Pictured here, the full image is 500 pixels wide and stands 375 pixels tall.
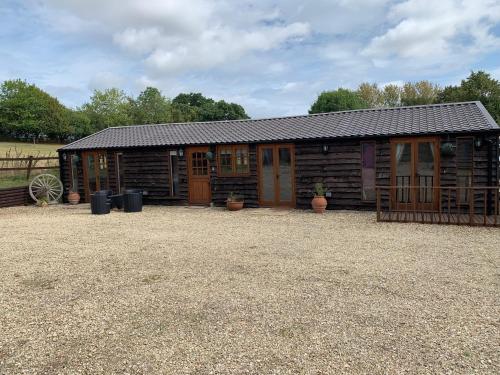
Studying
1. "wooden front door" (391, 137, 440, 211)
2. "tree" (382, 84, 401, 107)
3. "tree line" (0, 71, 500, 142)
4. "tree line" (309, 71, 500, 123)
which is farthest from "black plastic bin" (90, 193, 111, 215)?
"tree" (382, 84, 401, 107)

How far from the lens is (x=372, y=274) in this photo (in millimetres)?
5238

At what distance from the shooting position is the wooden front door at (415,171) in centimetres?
1025

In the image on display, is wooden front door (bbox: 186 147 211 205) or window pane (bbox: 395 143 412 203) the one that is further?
wooden front door (bbox: 186 147 211 205)

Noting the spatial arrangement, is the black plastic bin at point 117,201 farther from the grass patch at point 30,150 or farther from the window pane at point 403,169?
the grass patch at point 30,150

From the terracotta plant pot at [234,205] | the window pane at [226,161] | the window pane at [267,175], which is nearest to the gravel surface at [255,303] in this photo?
the terracotta plant pot at [234,205]

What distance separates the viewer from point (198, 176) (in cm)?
1334

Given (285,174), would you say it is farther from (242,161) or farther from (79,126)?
(79,126)

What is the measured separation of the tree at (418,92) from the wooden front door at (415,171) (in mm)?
31398

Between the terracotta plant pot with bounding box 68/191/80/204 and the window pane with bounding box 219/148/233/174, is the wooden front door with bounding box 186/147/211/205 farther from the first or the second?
the terracotta plant pot with bounding box 68/191/80/204

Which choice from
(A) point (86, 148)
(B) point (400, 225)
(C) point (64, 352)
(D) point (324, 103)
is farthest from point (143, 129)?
(D) point (324, 103)

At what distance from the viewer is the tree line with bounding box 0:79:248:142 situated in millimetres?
46750

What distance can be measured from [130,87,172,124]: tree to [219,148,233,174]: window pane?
34.4 metres

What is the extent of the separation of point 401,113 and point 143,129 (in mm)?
10320

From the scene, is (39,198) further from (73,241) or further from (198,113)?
(198,113)
